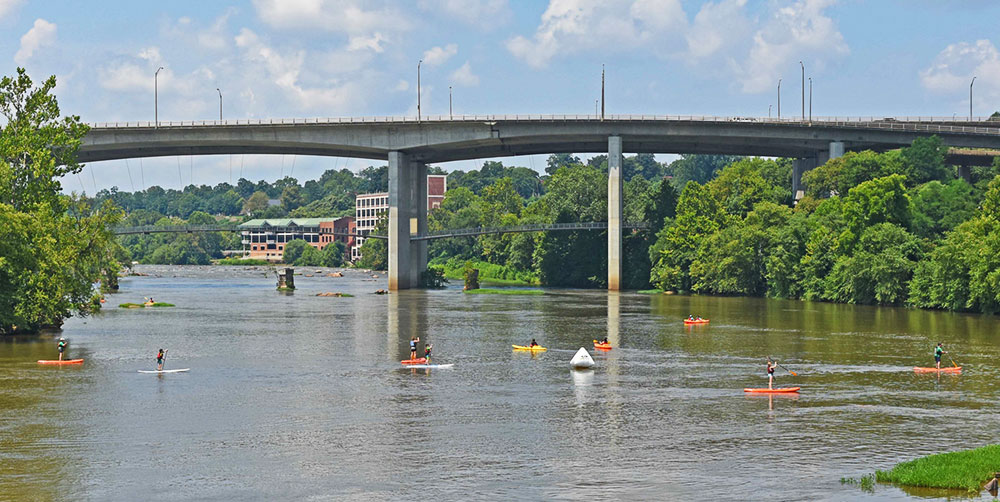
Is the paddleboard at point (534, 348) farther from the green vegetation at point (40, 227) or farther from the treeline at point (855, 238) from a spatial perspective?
the treeline at point (855, 238)

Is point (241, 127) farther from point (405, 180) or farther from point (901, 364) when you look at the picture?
point (901, 364)

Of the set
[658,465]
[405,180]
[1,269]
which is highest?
[405,180]

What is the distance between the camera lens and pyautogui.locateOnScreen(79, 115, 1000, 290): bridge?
454 feet

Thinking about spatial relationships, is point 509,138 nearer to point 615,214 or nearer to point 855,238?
point 615,214

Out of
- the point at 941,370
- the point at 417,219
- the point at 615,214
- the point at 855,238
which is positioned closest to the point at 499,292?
the point at 417,219

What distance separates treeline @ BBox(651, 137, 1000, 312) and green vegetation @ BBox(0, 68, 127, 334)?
66.2 meters

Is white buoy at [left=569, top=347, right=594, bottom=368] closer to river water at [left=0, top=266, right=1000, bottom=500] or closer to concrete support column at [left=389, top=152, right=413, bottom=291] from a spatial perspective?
river water at [left=0, top=266, right=1000, bottom=500]

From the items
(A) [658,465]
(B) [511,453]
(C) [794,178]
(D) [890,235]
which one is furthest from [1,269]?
(C) [794,178]

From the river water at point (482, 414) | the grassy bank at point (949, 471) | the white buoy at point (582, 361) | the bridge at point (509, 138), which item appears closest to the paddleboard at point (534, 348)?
the river water at point (482, 414)

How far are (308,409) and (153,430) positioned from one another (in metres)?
6.53

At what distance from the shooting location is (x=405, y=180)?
488ft

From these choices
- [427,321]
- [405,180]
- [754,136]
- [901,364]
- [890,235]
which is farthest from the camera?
[405,180]

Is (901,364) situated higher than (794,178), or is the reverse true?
(794,178)

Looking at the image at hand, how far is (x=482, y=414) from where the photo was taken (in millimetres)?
43781
